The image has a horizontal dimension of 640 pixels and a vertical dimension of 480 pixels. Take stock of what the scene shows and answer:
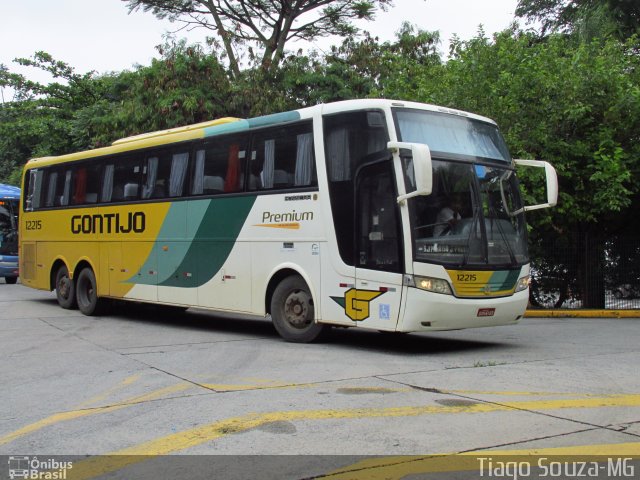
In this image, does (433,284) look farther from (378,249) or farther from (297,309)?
(297,309)

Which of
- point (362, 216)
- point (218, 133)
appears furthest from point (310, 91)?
point (362, 216)

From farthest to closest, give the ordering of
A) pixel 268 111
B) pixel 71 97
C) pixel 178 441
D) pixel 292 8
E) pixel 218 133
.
A: 1. pixel 71 97
2. pixel 292 8
3. pixel 268 111
4. pixel 218 133
5. pixel 178 441

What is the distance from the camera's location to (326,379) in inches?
319

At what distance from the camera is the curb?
17.3 meters

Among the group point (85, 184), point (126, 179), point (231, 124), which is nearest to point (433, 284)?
point (231, 124)

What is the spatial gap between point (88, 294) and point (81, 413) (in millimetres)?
10044

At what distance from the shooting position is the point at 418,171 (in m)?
8.98

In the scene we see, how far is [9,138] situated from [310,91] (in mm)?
22089

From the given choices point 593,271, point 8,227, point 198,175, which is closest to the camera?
point 198,175

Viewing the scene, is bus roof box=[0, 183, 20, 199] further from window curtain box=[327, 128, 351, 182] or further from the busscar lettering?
window curtain box=[327, 128, 351, 182]

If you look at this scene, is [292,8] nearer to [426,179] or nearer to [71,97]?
[71,97]

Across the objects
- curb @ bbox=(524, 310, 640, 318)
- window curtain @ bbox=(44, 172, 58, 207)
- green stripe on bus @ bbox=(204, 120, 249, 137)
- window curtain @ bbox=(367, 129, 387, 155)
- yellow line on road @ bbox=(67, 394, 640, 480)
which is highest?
green stripe on bus @ bbox=(204, 120, 249, 137)

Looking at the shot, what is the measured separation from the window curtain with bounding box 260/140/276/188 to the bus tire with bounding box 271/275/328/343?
1551mm

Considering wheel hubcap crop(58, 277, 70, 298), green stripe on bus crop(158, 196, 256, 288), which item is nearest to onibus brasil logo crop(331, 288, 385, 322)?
green stripe on bus crop(158, 196, 256, 288)
